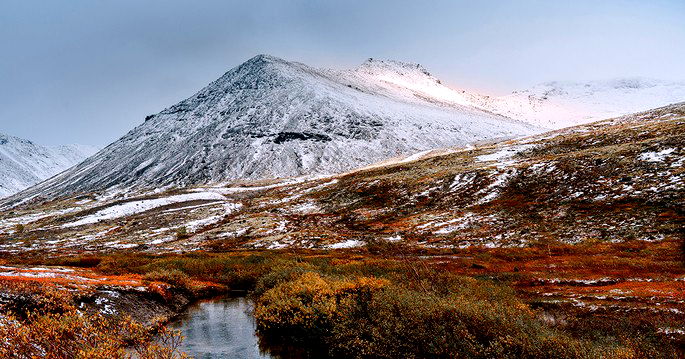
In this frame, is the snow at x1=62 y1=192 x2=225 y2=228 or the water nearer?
the water

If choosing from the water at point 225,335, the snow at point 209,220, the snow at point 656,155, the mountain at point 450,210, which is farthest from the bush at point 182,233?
the snow at point 656,155

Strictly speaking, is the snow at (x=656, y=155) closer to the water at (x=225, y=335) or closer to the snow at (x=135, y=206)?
the water at (x=225, y=335)

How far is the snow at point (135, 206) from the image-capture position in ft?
419

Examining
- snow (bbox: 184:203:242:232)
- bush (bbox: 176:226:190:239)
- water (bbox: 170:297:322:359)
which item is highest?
snow (bbox: 184:203:242:232)

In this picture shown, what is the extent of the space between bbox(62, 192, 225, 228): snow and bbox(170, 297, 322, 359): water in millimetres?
108246

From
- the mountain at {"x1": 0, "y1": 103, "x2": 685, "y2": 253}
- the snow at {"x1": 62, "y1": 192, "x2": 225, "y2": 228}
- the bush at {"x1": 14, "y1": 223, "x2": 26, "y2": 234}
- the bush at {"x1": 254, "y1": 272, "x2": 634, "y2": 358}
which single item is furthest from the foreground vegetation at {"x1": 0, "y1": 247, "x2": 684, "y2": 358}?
the bush at {"x1": 14, "y1": 223, "x2": 26, "y2": 234}

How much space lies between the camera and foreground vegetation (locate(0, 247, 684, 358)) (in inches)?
593

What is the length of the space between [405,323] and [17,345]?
16.4m

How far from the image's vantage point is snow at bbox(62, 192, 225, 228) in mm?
127688

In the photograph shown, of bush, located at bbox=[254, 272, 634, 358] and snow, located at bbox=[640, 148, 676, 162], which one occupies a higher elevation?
snow, located at bbox=[640, 148, 676, 162]

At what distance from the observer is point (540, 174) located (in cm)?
9369

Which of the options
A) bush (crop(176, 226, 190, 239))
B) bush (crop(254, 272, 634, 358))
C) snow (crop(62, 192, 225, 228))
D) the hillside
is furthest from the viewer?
snow (crop(62, 192, 225, 228))

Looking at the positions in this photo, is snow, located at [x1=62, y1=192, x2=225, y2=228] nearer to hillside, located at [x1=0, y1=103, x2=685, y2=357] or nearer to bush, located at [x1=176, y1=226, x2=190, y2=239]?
hillside, located at [x1=0, y1=103, x2=685, y2=357]

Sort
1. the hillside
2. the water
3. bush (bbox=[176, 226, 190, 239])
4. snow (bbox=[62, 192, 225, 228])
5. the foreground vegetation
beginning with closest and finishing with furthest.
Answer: the foreground vegetation, the water, the hillside, bush (bbox=[176, 226, 190, 239]), snow (bbox=[62, 192, 225, 228])
